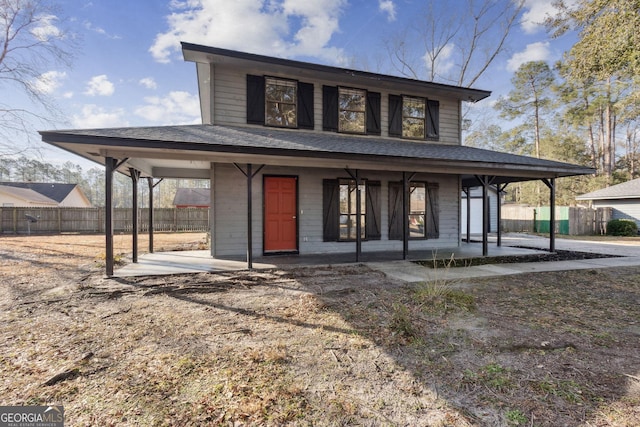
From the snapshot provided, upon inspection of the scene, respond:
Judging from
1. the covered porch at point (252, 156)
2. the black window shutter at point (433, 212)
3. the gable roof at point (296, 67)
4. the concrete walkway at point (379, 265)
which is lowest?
the concrete walkway at point (379, 265)

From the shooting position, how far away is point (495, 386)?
2242 mm

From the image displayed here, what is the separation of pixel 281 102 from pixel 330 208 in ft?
10.6

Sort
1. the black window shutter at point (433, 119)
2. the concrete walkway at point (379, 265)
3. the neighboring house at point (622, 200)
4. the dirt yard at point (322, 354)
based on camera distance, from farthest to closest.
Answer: the neighboring house at point (622, 200)
the black window shutter at point (433, 119)
the concrete walkway at point (379, 265)
the dirt yard at point (322, 354)

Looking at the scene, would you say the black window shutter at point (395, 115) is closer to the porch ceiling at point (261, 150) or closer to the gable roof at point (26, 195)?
the porch ceiling at point (261, 150)

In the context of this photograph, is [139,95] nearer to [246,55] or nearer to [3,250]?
[3,250]

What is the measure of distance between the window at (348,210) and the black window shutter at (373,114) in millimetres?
1668

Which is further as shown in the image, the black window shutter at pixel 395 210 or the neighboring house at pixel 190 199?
the neighboring house at pixel 190 199

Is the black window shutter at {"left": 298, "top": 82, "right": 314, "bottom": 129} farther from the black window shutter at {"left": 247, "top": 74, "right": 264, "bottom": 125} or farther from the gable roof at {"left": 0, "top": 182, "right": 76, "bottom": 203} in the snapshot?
the gable roof at {"left": 0, "top": 182, "right": 76, "bottom": 203}

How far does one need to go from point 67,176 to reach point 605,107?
76.6 meters

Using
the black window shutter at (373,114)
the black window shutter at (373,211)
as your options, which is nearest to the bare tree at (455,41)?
the black window shutter at (373,114)

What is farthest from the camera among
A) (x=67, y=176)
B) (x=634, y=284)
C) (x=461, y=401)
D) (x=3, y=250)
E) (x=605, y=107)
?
(x=67, y=176)

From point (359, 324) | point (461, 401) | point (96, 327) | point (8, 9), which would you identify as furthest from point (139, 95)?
point (461, 401)

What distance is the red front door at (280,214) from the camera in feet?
25.7

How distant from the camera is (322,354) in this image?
2729 millimetres
